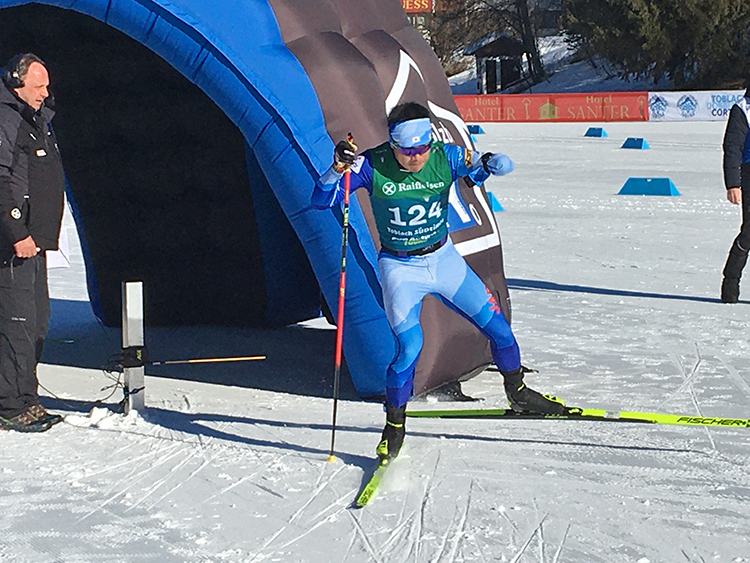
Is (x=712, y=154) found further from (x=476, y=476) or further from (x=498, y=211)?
(x=476, y=476)

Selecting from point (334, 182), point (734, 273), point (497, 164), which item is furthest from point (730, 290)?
point (334, 182)

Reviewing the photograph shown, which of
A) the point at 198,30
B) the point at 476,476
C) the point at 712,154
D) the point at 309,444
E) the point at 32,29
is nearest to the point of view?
the point at 476,476

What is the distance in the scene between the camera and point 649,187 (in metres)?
16.9

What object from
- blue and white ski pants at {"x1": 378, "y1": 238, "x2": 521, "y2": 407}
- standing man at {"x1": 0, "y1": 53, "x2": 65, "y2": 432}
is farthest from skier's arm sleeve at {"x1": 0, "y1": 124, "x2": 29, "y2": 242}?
blue and white ski pants at {"x1": 378, "y1": 238, "x2": 521, "y2": 407}

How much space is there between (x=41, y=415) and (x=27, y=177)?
1323 mm

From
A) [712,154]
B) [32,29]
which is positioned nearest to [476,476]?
[32,29]

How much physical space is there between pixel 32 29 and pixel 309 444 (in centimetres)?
376

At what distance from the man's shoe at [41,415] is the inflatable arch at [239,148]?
1.66 m

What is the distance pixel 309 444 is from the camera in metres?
5.72

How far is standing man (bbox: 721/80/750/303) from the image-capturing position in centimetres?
910

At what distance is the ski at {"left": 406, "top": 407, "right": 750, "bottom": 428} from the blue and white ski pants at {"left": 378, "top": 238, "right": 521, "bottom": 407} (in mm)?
602

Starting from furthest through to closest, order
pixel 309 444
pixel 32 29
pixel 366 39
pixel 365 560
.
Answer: pixel 32 29, pixel 366 39, pixel 309 444, pixel 365 560

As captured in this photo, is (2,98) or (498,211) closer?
(2,98)

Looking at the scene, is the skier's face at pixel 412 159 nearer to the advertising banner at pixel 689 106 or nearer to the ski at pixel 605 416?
the ski at pixel 605 416
